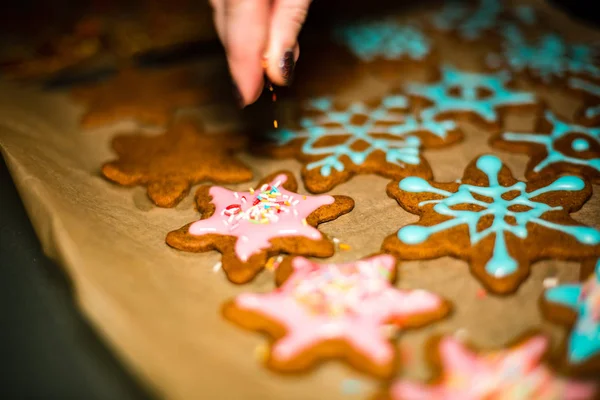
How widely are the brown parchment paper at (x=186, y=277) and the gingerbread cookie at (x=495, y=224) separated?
23 mm

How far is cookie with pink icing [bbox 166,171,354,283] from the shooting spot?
922mm

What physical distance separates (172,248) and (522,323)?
62cm

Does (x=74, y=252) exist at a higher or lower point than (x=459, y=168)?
higher

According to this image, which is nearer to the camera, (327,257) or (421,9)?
(327,257)

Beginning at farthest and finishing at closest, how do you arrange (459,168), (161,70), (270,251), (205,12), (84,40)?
(205,12) < (84,40) < (161,70) < (459,168) < (270,251)

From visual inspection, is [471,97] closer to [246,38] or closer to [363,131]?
[363,131]

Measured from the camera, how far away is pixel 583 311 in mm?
787

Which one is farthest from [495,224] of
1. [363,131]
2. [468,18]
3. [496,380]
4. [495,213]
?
[468,18]

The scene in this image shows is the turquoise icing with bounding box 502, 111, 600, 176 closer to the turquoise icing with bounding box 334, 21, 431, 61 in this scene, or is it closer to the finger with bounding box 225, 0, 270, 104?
the turquoise icing with bounding box 334, 21, 431, 61

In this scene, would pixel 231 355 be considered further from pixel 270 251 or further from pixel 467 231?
pixel 467 231

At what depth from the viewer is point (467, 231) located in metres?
0.95

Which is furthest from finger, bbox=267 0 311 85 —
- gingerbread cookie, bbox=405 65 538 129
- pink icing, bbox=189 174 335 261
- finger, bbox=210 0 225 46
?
gingerbread cookie, bbox=405 65 538 129

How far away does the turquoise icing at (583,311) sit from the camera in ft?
2.39

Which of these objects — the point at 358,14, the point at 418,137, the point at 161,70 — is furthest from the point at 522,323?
the point at 358,14
